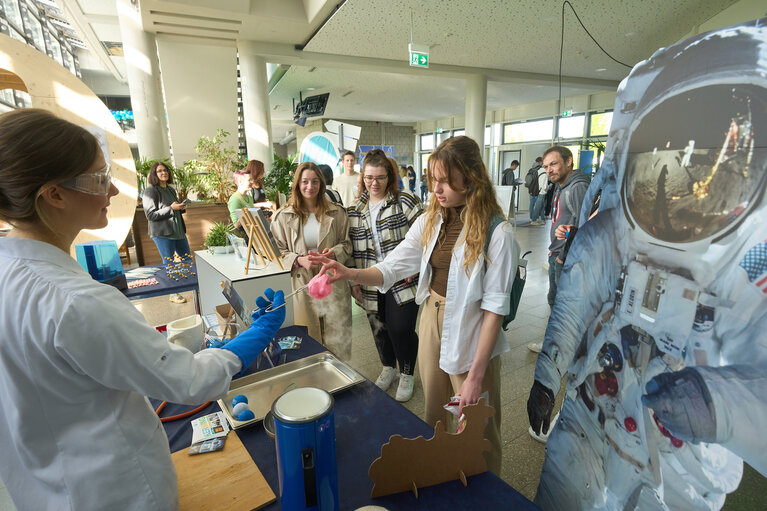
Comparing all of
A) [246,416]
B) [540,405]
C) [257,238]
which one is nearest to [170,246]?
[257,238]

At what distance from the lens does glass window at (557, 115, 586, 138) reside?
527 inches

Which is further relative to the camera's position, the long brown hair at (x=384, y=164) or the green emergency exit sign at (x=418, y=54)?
the green emergency exit sign at (x=418, y=54)

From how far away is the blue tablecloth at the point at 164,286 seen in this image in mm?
2753

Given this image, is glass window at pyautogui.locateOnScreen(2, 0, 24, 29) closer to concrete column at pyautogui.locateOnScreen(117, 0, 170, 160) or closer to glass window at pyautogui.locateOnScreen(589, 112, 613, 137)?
concrete column at pyautogui.locateOnScreen(117, 0, 170, 160)

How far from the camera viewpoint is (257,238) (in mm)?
2197

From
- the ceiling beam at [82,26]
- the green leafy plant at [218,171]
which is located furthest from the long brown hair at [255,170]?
the ceiling beam at [82,26]

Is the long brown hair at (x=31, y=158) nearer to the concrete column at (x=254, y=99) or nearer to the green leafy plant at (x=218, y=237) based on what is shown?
the green leafy plant at (x=218, y=237)

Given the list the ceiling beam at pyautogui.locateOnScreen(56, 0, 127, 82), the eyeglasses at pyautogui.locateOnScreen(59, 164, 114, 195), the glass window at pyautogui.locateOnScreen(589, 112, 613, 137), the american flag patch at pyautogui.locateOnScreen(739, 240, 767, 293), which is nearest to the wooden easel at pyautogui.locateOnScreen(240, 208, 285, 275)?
the eyeglasses at pyautogui.locateOnScreen(59, 164, 114, 195)

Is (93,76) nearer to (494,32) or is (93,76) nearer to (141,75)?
(141,75)

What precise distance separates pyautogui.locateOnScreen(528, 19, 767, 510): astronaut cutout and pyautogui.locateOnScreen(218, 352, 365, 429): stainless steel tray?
30.4 inches

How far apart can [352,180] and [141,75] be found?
183 inches

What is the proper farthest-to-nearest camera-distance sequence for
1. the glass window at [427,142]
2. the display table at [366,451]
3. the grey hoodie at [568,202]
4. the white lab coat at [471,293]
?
the glass window at [427,142] < the grey hoodie at [568,202] < the white lab coat at [471,293] < the display table at [366,451]

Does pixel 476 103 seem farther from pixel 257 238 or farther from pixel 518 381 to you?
pixel 257 238

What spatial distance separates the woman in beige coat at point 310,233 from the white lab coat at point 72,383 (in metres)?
1.83
